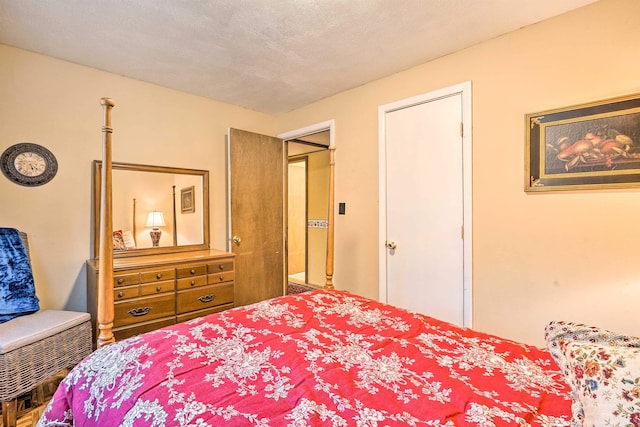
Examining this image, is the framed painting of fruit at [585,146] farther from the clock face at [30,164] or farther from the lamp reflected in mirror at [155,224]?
the clock face at [30,164]

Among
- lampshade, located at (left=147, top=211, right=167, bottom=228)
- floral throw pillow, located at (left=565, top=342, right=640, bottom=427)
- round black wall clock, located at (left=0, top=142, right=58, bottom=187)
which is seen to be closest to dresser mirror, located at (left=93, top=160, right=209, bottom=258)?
lampshade, located at (left=147, top=211, right=167, bottom=228)

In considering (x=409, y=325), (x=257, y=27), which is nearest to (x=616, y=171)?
(x=409, y=325)

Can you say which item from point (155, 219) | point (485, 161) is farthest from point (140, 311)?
point (485, 161)

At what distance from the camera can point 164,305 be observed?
250 centimetres

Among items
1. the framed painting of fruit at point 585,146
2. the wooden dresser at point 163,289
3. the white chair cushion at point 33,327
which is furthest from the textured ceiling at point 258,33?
the white chair cushion at point 33,327

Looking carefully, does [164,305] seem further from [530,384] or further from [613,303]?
[613,303]

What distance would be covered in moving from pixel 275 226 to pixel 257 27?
7.08ft

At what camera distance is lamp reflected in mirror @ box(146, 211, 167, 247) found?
2875 mm

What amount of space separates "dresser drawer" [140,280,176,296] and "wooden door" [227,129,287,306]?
0.84 metres

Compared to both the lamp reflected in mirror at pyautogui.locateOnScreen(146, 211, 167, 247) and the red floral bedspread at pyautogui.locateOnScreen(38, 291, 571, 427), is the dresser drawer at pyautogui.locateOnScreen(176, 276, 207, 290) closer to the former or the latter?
the lamp reflected in mirror at pyautogui.locateOnScreen(146, 211, 167, 247)

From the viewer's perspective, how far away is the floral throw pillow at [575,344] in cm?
65

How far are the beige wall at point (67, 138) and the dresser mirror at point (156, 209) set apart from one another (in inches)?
3.6

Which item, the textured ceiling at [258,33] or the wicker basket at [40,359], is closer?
the wicker basket at [40,359]

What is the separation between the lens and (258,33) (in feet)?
6.85
